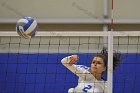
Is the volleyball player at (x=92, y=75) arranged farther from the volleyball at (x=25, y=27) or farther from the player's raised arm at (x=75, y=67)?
the volleyball at (x=25, y=27)

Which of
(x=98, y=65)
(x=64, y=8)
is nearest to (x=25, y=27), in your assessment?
(x=98, y=65)

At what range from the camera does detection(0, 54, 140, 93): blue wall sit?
3934 millimetres

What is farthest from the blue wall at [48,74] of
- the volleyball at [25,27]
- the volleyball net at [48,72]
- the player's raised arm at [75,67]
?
the volleyball at [25,27]

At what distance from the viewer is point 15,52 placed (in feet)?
13.9

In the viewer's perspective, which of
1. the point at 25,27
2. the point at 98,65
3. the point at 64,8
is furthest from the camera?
the point at 64,8

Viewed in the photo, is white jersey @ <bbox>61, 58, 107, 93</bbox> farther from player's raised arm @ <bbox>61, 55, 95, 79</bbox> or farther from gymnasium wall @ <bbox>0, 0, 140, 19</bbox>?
gymnasium wall @ <bbox>0, 0, 140, 19</bbox>

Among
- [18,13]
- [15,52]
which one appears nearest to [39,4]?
[18,13]

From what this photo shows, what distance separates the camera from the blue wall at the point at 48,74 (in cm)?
393

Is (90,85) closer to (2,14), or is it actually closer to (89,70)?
(89,70)

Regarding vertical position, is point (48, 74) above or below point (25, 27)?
below

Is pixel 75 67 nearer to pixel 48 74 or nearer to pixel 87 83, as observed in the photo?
pixel 87 83

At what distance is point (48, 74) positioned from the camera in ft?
13.2

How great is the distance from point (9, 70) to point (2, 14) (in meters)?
0.86

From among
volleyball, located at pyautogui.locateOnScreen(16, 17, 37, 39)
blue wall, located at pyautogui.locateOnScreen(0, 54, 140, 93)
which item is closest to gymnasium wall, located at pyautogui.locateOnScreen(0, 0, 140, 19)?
blue wall, located at pyautogui.locateOnScreen(0, 54, 140, 93)
